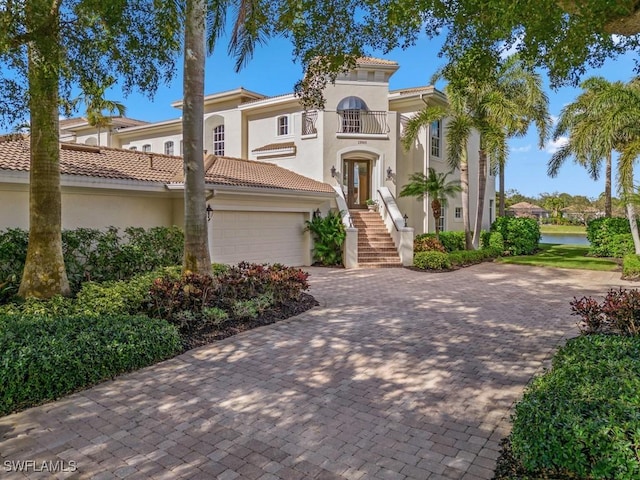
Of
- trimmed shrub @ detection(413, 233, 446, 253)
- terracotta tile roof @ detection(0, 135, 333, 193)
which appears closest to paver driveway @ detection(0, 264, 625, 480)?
terracotta tile roof @ detection(0, 135, 333, 193)

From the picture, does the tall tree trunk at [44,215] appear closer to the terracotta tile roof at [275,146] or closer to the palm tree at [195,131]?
the palm tree at [195,131]

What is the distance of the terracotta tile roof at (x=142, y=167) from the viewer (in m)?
11.4

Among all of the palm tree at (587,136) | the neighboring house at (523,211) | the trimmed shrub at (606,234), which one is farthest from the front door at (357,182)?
the neighboring house at (523,211)

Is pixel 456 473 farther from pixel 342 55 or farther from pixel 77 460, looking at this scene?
pixel 342 55

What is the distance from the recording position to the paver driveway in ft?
12.6

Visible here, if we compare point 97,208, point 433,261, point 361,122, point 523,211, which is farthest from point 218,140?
point 523,211

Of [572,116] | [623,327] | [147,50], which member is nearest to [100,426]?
[147,50]

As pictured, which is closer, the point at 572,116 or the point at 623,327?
the point at 623,327

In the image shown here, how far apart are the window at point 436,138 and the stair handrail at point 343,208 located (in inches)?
228

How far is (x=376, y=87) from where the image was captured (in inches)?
820

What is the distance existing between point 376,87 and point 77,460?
20102 mm

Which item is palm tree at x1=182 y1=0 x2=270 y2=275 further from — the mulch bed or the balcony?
the balcony

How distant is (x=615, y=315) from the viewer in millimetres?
6531

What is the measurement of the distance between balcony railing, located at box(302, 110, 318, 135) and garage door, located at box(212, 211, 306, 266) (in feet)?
16.6
